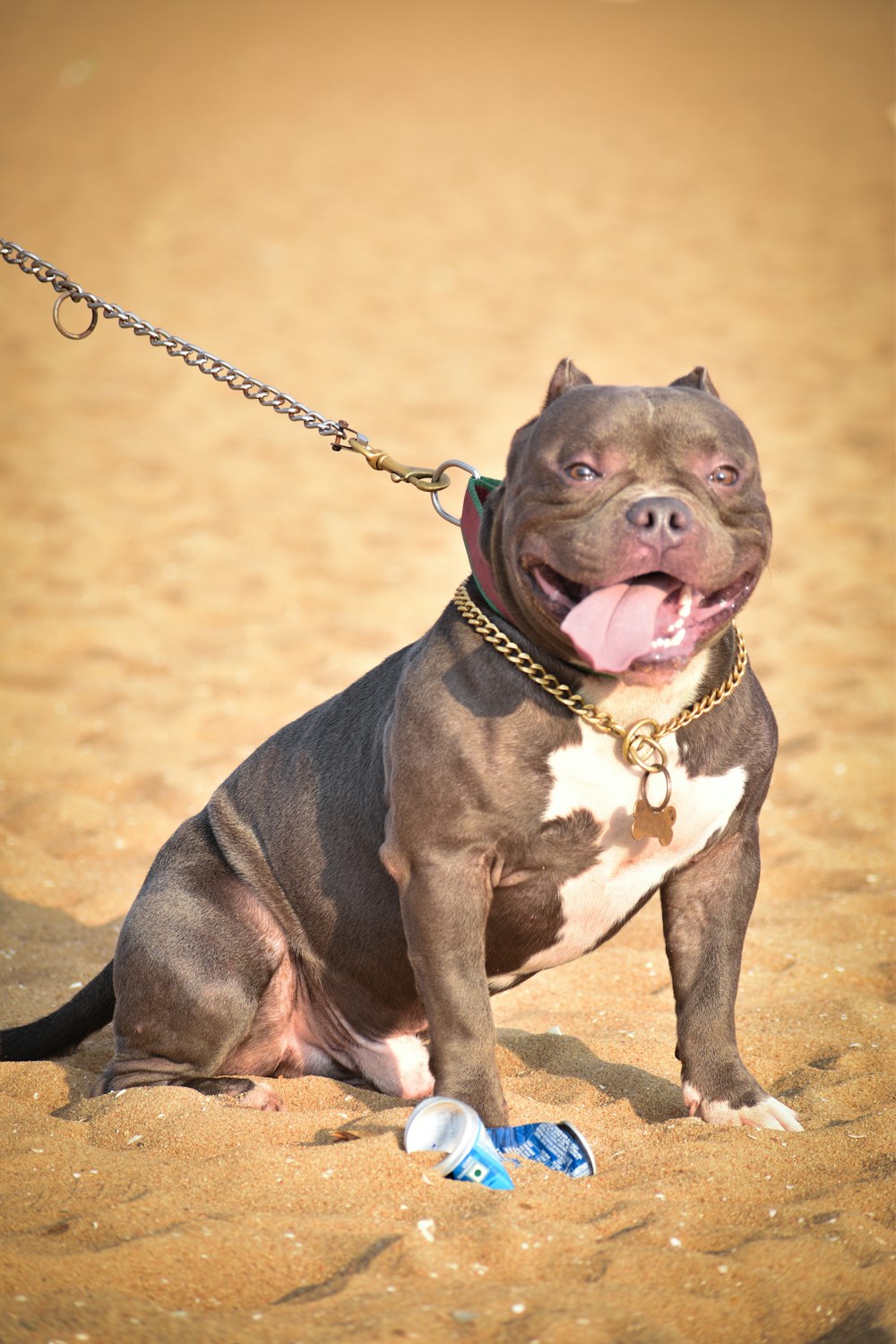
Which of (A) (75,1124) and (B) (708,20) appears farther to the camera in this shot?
(B) (708,20)

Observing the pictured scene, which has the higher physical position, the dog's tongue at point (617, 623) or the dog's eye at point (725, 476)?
the dog's eye at point (725, 476)

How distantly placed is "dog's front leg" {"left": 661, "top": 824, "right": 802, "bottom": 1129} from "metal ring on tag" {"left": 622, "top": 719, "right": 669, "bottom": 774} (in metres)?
0.37

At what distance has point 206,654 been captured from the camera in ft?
25.1

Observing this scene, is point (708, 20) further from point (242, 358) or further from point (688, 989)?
point (688, 989)

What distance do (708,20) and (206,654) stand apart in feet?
63.3

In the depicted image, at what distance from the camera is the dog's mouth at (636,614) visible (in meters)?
2.68

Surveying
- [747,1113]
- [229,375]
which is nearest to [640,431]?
[229,375]

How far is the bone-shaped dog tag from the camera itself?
2.92m

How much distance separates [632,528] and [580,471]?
0.78 ft

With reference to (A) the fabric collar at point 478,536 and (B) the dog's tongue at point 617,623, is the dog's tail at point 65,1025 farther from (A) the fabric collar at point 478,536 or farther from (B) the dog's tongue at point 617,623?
(B) the dog's tongue at point 617,623

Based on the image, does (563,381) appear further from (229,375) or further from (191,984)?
(191,984)

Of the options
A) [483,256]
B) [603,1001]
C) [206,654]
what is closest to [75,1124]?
[603,1001]

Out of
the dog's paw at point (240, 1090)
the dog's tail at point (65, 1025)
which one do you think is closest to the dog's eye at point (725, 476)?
the dog's paw at point (240, 1090)

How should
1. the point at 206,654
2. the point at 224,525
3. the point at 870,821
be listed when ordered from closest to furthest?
the point at 870,821, the point at 206,654, the point at 224,525
